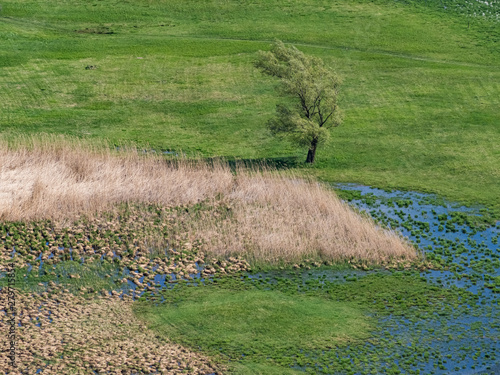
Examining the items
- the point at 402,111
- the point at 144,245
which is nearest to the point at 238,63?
the point at 402,111

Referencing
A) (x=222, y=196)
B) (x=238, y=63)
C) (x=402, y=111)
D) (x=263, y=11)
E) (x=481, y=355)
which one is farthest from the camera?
(x=263, y=11)

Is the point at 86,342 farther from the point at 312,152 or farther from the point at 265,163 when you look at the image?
the point at 312,152

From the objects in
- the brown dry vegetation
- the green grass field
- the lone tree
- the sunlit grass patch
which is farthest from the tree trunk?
the brown dry vegetation

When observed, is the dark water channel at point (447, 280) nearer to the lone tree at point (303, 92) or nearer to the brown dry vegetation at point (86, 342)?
the lone tree at point (303, 92)

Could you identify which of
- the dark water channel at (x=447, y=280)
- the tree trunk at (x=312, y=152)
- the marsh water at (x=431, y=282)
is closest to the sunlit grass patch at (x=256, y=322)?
the marsh water at (x=431, y=282)

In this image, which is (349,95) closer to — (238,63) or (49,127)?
(238,63)

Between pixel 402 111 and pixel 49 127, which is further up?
pixel 402 111

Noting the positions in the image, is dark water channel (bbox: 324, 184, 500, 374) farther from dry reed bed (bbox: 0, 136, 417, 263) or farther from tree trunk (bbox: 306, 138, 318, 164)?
tree trunk (bbox: 306, 138, 318, 164)
